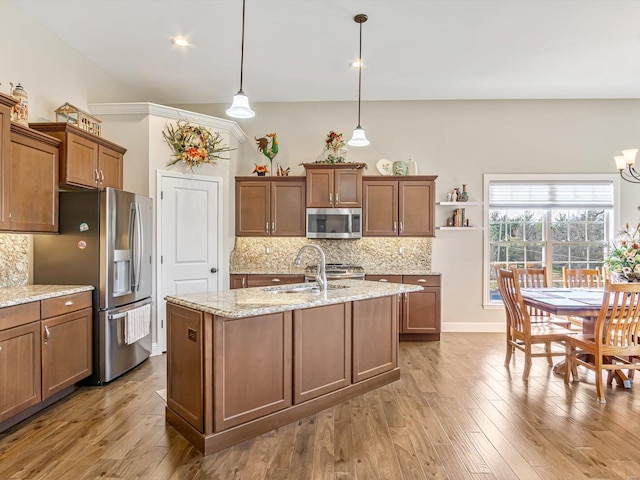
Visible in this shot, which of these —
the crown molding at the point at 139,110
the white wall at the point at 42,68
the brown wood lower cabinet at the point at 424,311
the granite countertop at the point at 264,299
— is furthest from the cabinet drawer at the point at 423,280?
the white wall at the point at 42,68

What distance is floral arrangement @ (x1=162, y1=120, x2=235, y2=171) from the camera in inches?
179

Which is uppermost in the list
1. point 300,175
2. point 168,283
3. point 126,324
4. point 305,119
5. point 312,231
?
point 305,119

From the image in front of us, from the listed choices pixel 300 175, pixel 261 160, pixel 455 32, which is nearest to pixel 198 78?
pixel 261 160

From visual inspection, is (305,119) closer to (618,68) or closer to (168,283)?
(168,283)

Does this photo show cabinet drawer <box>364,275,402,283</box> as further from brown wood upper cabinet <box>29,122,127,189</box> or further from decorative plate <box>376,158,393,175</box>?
brown wood upper cabinet <box>29,122,127,189</box>

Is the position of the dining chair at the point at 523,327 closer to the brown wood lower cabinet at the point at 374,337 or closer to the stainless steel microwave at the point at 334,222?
the brown wood lower cabinet at the point at 374,337

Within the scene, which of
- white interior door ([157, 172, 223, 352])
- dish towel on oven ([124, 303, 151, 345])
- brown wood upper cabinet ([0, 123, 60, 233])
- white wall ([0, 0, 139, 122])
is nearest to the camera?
brown wood upper cabinet ([0, 123, 60, 233])

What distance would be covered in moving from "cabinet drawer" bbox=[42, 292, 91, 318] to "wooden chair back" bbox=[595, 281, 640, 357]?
14.5 feet

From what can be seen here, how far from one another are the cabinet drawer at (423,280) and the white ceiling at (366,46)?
2.61m

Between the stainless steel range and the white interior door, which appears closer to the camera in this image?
the white interior door

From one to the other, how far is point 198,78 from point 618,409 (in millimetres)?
5566

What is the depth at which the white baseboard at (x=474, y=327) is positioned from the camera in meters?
5.68

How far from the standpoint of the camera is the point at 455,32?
3.83 m

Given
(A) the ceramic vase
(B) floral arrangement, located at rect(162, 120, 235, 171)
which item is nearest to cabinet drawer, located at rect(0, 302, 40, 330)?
(B) floral arrangement, located at rect(162, 120, 235, 171)
